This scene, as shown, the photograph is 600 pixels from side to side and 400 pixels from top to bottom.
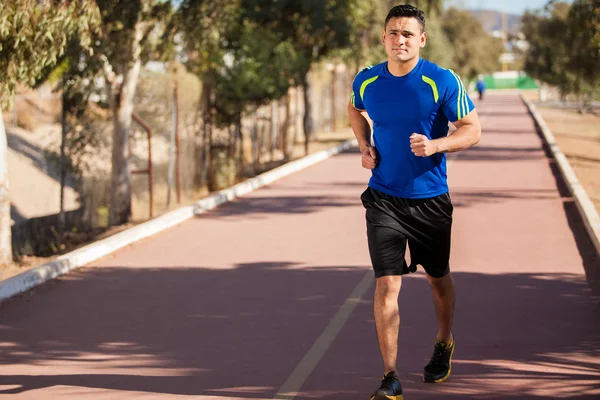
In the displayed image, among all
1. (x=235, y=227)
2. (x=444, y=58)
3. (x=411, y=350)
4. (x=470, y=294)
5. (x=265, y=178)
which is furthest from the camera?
(x=444, y=58)

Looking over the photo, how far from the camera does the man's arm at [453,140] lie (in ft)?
19.3

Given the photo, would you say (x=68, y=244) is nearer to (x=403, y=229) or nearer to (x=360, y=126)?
(x=360, y=126)

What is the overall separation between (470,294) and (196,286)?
8.38ft

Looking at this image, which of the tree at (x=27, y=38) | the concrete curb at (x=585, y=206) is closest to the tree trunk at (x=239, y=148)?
the concrete curb at (x=585, y=206)

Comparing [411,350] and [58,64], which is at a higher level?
[58,64]

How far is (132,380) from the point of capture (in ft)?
22.8

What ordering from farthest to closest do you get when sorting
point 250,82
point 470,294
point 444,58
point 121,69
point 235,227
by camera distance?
point 444,58 < point 250,82 < point 121,69 < point 235,227 < point 470,294

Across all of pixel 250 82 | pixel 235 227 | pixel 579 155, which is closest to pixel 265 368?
pixel 235 227

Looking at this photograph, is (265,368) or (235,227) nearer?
(265,368)

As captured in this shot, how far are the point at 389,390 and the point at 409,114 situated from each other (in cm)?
150

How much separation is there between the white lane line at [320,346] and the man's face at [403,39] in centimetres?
208

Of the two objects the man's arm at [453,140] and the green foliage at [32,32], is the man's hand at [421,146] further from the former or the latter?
the green foliage at [32,32]

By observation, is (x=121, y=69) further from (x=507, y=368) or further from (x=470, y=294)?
(x=507, y=368)

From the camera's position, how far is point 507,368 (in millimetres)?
7160
